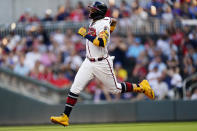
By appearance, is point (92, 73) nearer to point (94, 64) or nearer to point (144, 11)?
point (94, 64)

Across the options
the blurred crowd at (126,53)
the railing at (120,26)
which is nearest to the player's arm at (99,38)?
the blurred crowd at (126,53)

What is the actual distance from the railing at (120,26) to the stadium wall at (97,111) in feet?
16.1

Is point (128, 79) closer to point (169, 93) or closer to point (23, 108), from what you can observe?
point (169, 93)

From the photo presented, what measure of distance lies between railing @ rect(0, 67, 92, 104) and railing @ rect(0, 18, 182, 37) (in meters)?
4.07

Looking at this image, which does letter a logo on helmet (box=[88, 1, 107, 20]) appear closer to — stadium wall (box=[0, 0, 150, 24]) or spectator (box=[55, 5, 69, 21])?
spectator (box=[55, 5, 69, 21])

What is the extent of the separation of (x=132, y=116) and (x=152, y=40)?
441 cm

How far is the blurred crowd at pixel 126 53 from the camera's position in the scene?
15867 millimetres

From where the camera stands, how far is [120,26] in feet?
62.7

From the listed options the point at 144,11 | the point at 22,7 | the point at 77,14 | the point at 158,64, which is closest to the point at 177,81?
the point at 158,64

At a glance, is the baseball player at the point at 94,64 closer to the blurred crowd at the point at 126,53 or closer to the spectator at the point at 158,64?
the blurred crowd at the point at 126,53

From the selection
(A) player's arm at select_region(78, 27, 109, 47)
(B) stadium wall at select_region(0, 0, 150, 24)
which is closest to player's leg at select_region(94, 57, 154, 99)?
(A) player's arm at select_region(78, 27, 109, 47)

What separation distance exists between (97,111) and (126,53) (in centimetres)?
334

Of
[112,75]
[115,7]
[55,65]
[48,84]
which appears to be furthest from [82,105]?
[115,7]

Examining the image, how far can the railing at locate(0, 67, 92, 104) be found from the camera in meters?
15.3
